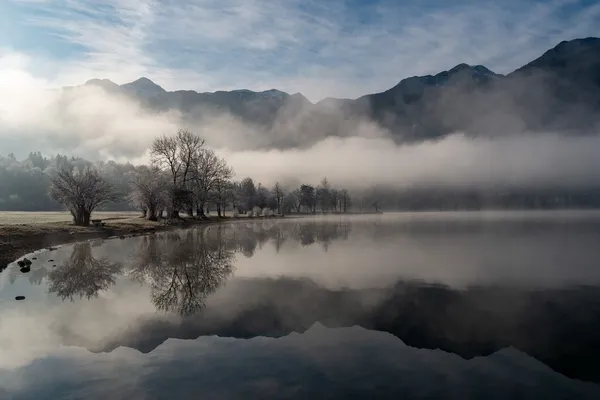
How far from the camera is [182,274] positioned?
93.6 feet

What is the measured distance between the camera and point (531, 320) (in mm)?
17328

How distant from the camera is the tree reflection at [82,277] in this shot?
78.6ft

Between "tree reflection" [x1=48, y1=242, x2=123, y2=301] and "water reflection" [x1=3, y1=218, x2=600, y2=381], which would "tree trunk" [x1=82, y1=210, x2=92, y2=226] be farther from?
"tree reflection" [x1=48, y1=242, x2=123, y2=301]

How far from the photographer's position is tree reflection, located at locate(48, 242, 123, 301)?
23969 mm

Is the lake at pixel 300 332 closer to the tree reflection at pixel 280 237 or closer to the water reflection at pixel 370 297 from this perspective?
the water reflection at pixel 370 297

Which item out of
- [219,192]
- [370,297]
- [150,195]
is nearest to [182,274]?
[370,297]

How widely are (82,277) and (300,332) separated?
742 inches

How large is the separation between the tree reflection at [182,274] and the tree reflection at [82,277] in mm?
1890

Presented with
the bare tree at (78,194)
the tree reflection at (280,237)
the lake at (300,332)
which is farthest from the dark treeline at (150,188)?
the lake at (300,332)

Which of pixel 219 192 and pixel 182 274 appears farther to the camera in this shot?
pixel 219 192

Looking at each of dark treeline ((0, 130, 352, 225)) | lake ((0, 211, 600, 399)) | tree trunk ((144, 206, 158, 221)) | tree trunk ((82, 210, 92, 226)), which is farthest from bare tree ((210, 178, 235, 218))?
lake ((0, 211, 600, 399))

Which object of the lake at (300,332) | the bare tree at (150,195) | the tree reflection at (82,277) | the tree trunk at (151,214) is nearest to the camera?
the lake at (300,332)

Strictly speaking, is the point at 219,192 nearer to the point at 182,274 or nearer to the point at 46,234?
the point at 46,234

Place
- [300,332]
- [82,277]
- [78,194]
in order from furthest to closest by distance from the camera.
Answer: [78,194] → [82,277] → [300,332]
